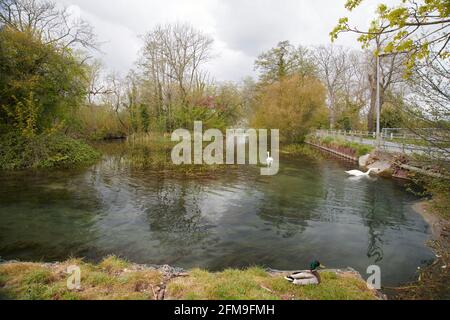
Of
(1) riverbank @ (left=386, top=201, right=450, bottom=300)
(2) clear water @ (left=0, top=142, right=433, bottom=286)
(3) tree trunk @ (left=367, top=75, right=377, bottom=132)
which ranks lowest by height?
(1) riverbank @ (left=386, top=201, right=450, bottom=300)

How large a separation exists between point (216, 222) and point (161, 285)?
3.65 meters

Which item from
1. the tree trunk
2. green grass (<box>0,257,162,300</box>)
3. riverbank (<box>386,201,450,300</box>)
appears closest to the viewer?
green grass (<box>0,257,162,300</box>)

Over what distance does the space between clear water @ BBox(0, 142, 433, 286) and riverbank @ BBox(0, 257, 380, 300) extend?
92 cm

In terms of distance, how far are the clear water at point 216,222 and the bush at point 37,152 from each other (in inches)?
70.6

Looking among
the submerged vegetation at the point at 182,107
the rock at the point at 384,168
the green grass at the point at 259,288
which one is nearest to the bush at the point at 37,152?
the submerged vegetation at the point at 182,107

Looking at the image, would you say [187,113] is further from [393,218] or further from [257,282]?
[257,282]

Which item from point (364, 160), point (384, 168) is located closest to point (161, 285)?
point (384, 168)

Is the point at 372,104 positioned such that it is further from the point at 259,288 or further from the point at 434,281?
the point at 259,288

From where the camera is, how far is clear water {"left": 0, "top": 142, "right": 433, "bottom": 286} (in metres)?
5.56

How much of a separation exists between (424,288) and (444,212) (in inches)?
84.1

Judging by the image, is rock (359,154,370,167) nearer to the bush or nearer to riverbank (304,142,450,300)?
riverbank (304,142,450,300)

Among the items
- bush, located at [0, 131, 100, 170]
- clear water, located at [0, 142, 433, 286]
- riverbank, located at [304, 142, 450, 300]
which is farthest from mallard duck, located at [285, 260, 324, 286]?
bush, located at [0, 131, 100, 170]

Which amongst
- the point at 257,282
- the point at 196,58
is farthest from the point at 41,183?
the point at 196,58

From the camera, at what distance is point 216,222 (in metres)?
7.49
